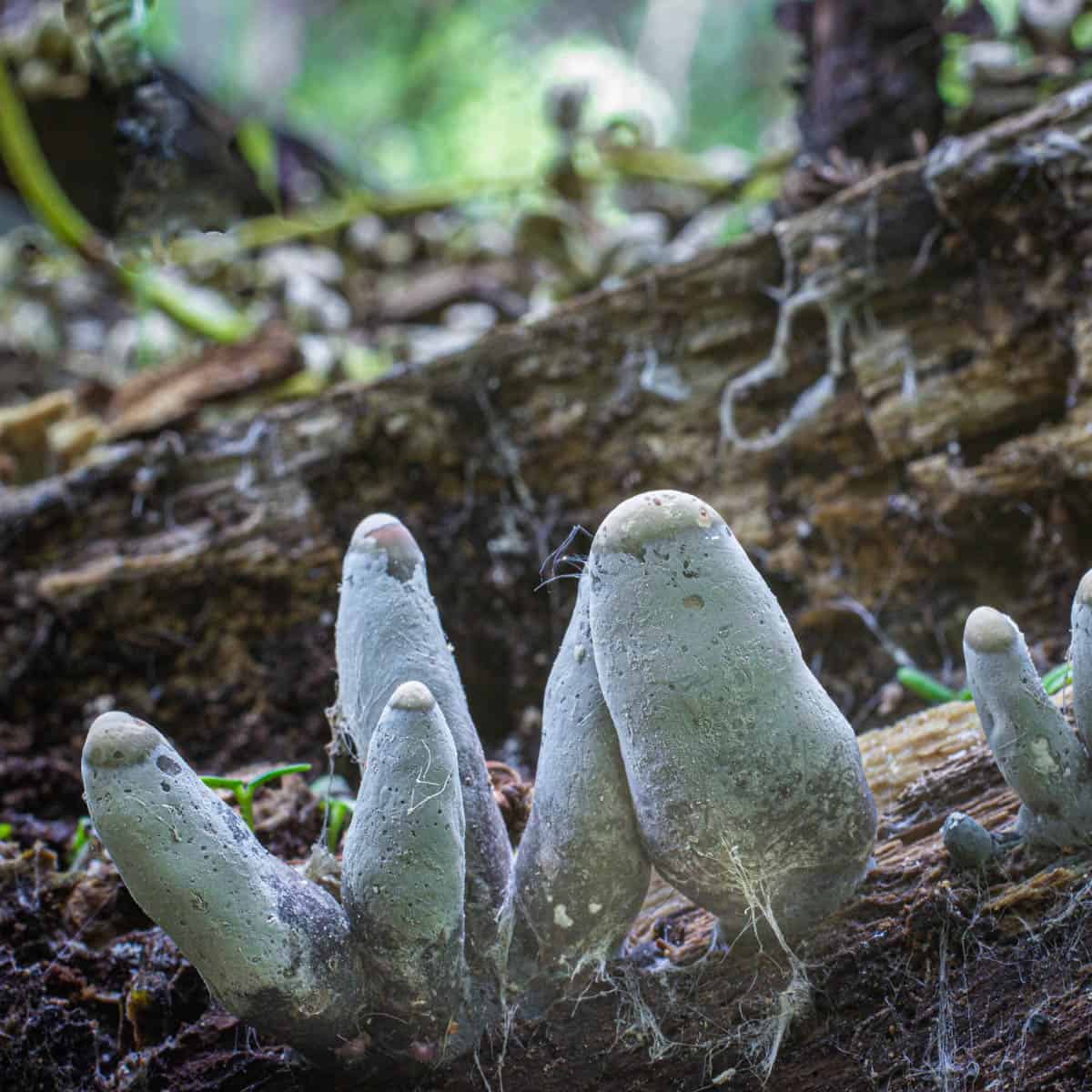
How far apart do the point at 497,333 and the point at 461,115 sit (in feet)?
13.8

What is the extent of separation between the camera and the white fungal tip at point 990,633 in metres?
1.05

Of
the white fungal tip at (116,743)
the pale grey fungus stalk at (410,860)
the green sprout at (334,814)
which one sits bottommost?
the green sprout at (334,814)

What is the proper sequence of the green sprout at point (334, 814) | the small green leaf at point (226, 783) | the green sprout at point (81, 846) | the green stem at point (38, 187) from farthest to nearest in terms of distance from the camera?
the green stem at point (38, 187) < the green sprout at point (81, 846) < the green sprout at point (334, 814) < the small green leaf at point (226, 783)

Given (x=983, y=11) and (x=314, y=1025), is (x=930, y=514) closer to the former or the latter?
(x=314, y=1025)

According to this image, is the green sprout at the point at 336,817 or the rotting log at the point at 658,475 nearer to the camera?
the green sprout at the point at 336,817

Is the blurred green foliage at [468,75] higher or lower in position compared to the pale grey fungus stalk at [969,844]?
higher

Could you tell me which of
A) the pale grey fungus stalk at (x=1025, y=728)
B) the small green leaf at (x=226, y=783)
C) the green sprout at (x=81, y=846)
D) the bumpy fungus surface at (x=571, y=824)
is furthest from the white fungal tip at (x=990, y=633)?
the green sprout at (x=81, y=846)

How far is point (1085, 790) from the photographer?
1092mm

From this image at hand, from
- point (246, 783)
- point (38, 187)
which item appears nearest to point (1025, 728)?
point (246, 783)

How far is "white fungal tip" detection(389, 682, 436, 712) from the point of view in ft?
3.42

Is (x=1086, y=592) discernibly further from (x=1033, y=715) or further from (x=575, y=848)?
(x=575, y=848)

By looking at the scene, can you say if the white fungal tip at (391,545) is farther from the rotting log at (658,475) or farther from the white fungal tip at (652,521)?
the rotting log at (658,475)

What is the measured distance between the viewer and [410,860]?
103 centimetres

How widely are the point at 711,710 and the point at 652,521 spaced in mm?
197
